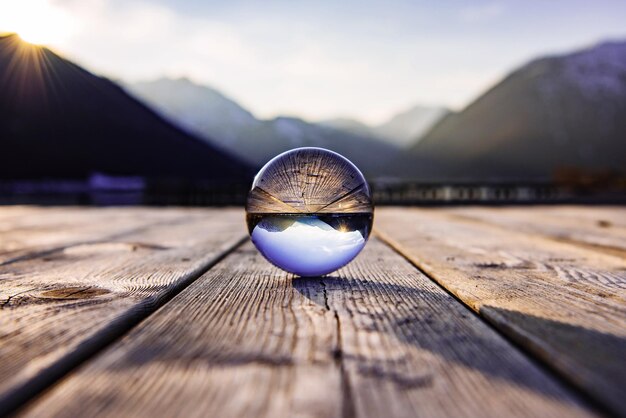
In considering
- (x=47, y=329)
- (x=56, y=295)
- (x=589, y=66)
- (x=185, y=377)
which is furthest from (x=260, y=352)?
(x=589, y=66)

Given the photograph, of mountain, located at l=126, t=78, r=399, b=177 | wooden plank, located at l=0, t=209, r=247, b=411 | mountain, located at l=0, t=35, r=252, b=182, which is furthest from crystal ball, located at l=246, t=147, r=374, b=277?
mountain, located at l=126, t=78, r=399, b=177

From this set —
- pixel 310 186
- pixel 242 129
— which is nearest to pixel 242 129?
pixel 242 129

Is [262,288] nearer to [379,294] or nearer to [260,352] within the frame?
[379,294]

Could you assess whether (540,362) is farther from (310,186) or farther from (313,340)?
(310,186)

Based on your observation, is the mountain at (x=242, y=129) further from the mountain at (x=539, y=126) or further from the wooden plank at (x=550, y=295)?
the wooden plank at (x=550, y=295)

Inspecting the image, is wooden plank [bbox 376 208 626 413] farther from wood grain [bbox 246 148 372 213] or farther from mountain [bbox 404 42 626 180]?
mountain [bbox 404 42 626 180]
